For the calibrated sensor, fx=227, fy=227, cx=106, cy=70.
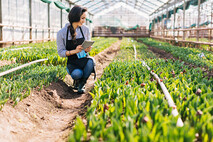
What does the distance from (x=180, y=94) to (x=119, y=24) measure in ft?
90.7

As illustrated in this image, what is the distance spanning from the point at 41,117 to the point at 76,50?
1.18m

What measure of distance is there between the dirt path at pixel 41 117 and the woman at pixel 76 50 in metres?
0.36

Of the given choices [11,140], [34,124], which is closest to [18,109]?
[34,124]

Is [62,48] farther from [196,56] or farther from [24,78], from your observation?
[196,56]

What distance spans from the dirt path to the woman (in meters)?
0.36

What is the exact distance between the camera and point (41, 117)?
259 centimetres

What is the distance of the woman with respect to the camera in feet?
11.4

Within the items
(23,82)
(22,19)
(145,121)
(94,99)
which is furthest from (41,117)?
(22,19)

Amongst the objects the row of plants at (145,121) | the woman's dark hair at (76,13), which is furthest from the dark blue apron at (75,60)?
the row of plants at (145,121)

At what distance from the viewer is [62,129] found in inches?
88.9

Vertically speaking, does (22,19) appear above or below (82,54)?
above

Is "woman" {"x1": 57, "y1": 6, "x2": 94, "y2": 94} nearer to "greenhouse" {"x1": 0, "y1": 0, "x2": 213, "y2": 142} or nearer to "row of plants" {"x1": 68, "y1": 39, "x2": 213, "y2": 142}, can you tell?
"greenhouse" {"x1": 0, "y1": 0, "x2": 213, "y2": 142}

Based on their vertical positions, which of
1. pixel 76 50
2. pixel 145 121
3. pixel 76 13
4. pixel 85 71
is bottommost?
pixel 145 121

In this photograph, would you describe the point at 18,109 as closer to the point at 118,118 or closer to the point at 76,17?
the point at 118,118
